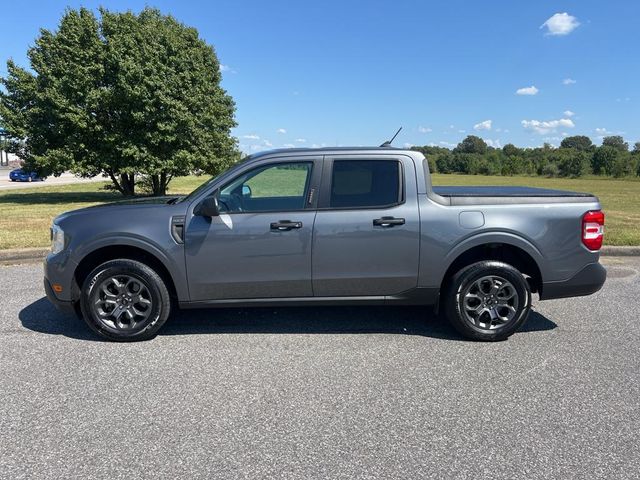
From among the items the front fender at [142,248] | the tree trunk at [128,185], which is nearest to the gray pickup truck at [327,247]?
the front fender at [142,248]

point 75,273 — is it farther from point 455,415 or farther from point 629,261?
point 629,261

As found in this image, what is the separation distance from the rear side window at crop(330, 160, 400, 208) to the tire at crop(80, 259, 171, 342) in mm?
1803

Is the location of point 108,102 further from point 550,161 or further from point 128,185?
point 550,161

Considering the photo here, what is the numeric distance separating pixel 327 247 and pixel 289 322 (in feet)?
3.51

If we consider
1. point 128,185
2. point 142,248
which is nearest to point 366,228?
point 142,248

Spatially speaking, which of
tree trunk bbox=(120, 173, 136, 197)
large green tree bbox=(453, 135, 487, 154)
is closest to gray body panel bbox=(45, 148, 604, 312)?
tree trunk bbox=(120, 173, 136, 197)

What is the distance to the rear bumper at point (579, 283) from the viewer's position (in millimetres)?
4195

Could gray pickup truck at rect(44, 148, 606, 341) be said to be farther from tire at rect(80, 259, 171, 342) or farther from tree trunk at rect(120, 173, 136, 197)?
tree trunk at rect(120, 173, 136, 197)

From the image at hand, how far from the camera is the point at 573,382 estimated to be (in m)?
3.38

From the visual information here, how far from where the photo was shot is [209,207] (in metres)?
3.93

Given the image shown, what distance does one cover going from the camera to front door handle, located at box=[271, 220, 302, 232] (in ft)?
13.1

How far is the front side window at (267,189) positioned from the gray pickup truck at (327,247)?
0.01 meters

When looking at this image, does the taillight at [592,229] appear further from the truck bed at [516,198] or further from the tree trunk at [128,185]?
the tree trunk at [128,185]

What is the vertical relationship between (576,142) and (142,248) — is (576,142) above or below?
above
